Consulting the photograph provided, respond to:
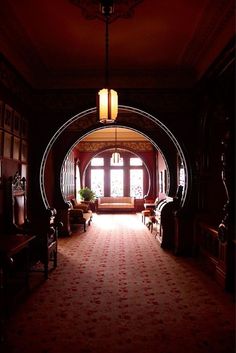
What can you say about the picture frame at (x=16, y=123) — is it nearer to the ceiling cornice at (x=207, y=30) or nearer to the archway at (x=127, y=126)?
the archway at (x=127, y=126)

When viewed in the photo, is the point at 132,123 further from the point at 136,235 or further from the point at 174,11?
the point at 174,11

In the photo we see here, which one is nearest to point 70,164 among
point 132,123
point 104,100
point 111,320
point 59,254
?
point 132,123

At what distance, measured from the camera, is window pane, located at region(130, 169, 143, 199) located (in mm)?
15453

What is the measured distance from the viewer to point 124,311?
3264 millimetres

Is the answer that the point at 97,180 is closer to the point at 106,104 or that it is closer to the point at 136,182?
the point at 136,182

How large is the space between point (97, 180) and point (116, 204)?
6.45ft

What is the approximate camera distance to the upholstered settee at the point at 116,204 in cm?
1408

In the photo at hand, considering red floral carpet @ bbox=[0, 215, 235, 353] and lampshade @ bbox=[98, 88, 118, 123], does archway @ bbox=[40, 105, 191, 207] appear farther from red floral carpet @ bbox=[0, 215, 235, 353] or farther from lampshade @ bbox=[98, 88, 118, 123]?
lampshade @ bbox=[98, 88, 118, 123]

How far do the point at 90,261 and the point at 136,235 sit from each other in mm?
2874

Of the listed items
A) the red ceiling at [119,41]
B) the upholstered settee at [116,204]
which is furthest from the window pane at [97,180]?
the red ceiling at [119,41]

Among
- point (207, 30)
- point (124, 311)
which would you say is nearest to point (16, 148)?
point (124, 311)

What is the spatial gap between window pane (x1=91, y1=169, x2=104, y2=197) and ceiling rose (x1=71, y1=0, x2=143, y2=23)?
11.8m

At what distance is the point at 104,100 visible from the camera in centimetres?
383

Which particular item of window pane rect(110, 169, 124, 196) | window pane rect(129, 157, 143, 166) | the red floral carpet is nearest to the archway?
the red floral carpet
